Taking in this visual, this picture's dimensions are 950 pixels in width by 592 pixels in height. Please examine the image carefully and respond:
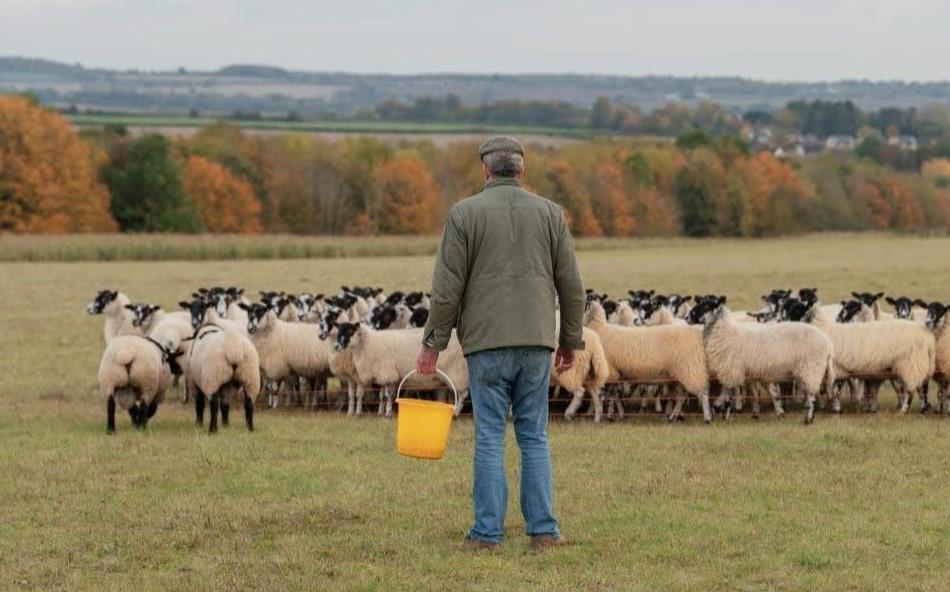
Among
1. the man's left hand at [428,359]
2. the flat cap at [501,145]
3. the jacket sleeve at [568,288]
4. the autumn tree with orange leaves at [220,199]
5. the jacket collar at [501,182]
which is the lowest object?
the autumn tree with orange leaves at [220,199]

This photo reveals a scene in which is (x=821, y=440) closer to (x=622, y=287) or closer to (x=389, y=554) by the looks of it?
(x=389, y=554)

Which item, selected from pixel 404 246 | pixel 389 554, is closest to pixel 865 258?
pixel 404 246

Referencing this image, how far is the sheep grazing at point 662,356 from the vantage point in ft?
59.0

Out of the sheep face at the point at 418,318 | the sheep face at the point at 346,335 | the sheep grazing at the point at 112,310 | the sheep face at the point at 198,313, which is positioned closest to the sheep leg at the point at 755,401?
the sheep face at the point at 418,318

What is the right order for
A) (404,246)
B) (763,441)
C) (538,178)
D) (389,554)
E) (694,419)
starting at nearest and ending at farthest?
(389,554)
(763,441)
(694,419)
(404,246)
(538,178)

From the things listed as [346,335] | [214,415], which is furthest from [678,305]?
[214,415]

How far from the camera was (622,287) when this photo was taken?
43625 millimetres

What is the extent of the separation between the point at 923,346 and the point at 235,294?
37.7ft

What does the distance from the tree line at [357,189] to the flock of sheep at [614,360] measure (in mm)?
66392

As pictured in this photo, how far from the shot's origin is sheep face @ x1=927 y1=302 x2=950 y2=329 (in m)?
18.5

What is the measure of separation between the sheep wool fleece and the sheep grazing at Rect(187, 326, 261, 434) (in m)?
6.81

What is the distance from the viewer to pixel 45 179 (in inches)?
3369

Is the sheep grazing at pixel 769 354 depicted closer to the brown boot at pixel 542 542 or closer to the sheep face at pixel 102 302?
the brown boot at pixel 542 542

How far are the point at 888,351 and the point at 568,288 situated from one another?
997 centimetres
